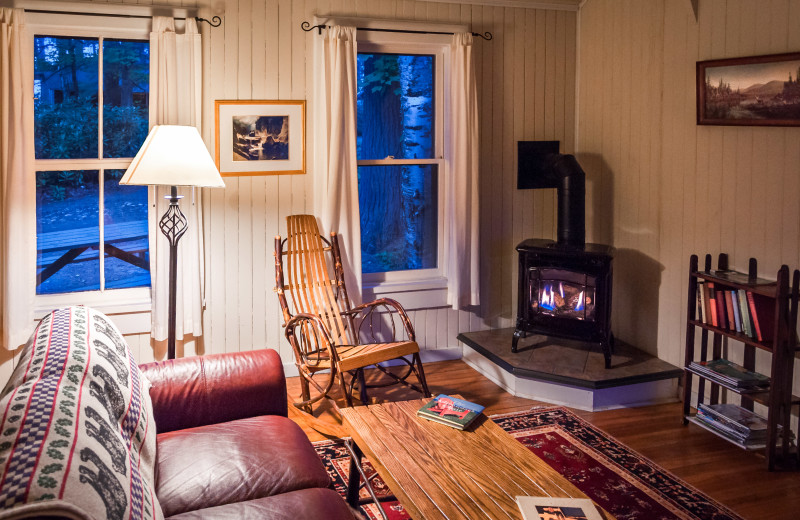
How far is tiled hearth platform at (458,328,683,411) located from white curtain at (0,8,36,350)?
2.95 metres

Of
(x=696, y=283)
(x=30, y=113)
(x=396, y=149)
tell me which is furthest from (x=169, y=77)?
(x=696, y=283)

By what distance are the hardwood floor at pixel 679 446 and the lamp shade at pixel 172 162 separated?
153cm

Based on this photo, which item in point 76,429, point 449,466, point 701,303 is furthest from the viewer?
point 701,303

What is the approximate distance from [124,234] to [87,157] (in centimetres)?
53

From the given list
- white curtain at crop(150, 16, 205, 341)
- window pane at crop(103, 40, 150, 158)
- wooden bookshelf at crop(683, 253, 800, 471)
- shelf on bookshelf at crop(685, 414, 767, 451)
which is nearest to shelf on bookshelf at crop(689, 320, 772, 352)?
wooden bookshelf at crop(683, 253, 800, 471)

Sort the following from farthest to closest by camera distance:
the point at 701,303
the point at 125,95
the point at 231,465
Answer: the point at 125,95
the point at 701,303
the point at 231,465

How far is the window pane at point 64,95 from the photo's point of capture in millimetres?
4445

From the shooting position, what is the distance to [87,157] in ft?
15.0

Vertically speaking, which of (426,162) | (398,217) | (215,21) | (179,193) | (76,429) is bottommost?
(76,429)

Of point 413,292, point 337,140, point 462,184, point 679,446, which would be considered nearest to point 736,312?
point 679,446

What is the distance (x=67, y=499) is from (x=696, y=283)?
3.74 m

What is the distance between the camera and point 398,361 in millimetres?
5395

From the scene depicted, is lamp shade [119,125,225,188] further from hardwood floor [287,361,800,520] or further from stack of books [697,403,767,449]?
stack of books [697,403,767,449]

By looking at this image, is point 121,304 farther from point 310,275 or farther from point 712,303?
point 712,303
